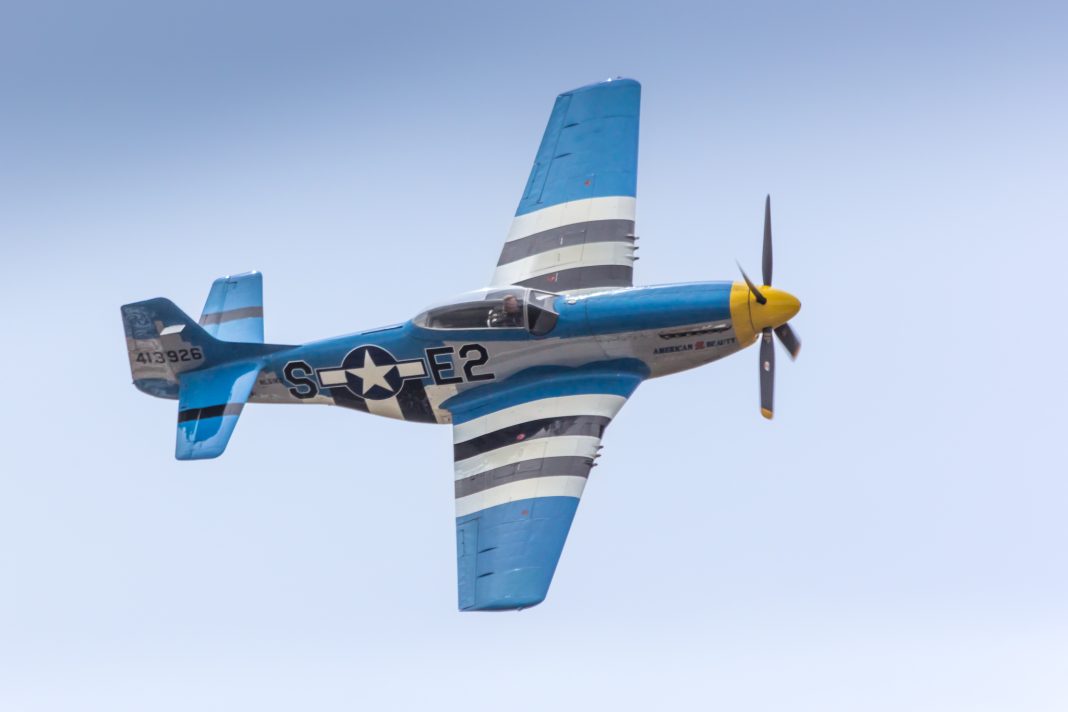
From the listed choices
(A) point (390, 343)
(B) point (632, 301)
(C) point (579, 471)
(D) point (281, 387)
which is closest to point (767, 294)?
(B) point (632, 301)

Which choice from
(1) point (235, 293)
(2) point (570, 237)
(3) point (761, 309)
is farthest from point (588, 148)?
(1) point (235, 293)

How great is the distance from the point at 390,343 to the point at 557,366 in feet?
7.93

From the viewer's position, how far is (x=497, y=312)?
25500 mm

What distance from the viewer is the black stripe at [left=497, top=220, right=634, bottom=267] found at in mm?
26828

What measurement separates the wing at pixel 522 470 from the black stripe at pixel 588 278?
1.48 m

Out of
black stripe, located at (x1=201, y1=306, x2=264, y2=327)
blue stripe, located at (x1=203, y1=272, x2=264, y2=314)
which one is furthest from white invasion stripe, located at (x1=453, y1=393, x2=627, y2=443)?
blue stripe, located at (x1=203, y1=272, x2=264, y2=314)

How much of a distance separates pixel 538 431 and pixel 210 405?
A: 4856mm

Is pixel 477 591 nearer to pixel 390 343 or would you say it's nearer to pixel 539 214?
pixel 390 343

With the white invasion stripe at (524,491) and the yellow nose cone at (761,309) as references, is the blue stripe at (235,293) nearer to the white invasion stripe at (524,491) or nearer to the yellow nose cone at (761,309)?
the white invasion stripe at (524,491)

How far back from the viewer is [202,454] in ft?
85.1

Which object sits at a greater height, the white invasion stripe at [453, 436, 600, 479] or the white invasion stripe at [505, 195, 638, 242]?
the white invasion stripe at [505, 195, 638, 242]

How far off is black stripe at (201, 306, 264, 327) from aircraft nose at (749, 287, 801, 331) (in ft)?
24.6

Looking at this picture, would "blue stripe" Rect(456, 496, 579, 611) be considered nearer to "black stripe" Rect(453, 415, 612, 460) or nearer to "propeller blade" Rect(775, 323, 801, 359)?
"black stripe" Rect(453, 415, 612, 460)

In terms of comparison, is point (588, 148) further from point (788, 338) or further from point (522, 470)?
Result: point (522, 470)
